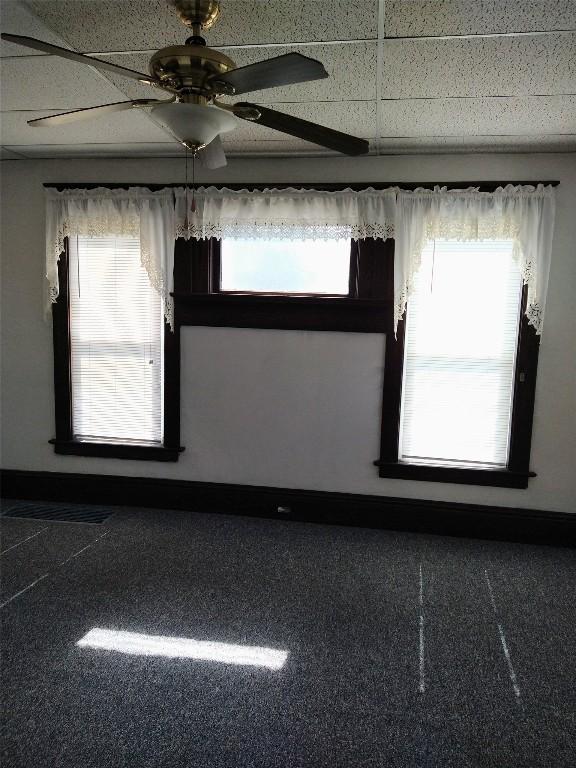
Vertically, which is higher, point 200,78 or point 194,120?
point 200,78

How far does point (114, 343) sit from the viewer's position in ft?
12.5

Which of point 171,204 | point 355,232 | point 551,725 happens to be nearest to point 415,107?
point 355,232

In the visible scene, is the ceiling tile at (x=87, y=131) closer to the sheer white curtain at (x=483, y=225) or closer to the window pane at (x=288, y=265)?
the window pane at (x=288, y=265)

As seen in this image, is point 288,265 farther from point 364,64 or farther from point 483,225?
point 364,64

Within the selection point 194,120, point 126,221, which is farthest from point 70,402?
point 194,120

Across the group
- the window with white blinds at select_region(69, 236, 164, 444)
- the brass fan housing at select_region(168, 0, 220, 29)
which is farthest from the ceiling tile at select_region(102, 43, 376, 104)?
the window with white blinds at select_region(69, 236, 164, 444)

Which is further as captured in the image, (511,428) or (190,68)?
(511,428)

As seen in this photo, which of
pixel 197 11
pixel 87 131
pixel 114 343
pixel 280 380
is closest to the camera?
pixel 197 11

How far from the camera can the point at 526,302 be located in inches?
130

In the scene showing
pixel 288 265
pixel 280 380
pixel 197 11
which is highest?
pixel 197 11

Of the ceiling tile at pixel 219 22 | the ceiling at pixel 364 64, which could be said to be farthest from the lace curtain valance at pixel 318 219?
the ceiling tile at pixel 219 22

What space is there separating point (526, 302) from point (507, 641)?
6.43ft

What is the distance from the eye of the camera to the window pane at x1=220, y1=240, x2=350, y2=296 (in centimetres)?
356

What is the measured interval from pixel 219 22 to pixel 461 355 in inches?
92.5
